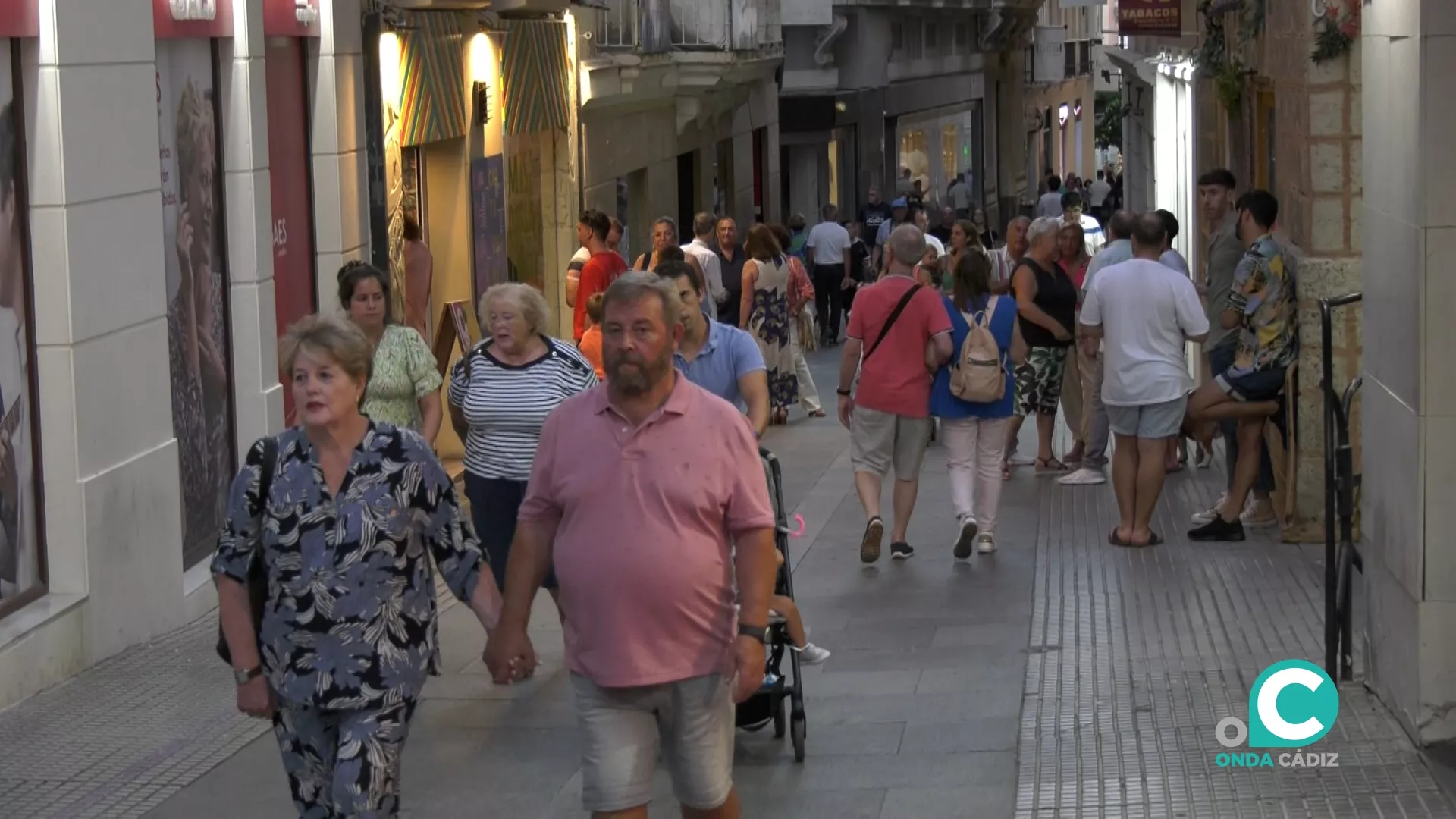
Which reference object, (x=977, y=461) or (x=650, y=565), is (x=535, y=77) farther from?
(x=650, y=565)

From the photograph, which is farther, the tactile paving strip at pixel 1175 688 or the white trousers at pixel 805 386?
the white trousers at pixel 805 386

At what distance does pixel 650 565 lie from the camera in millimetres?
4895

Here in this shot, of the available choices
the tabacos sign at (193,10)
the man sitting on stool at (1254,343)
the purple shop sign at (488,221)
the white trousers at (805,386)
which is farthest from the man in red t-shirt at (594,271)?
the man sitting on stool at (1254,343)

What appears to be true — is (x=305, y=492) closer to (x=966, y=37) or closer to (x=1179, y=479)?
(x=1179, y=479)

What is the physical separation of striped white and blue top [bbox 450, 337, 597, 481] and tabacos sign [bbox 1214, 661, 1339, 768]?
2.68m

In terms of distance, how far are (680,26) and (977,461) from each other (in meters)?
15.6

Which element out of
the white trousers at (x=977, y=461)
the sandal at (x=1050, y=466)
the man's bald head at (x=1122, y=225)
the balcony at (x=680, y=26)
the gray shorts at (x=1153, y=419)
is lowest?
the sandal at (x=1050, y=466)

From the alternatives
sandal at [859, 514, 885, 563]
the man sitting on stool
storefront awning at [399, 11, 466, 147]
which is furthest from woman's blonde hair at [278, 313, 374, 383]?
storefront awning at [399, 11, 466, 147]

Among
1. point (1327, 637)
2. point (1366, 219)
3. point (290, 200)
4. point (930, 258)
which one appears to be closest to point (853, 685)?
point (1327, 637)

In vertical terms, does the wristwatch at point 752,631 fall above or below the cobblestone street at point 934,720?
above

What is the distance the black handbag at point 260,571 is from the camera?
5.03 meters

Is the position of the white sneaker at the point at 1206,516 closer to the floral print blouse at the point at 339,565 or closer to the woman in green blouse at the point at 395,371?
the woman in green blouse at the point at 395,371

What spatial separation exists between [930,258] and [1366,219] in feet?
33.5

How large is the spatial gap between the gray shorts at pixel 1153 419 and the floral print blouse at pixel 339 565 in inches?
260
